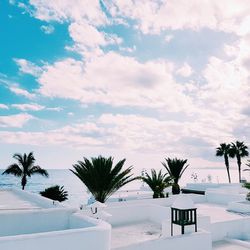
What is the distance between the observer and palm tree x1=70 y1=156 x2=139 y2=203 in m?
15.6

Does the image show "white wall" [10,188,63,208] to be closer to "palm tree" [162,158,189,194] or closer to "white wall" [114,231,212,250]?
"white wall" [114,231,212,250]

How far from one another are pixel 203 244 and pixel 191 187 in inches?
786

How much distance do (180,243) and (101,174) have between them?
6984 mm

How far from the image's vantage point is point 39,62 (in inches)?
508

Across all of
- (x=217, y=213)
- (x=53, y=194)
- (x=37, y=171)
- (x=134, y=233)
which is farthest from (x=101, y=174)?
(x=37, y=171)

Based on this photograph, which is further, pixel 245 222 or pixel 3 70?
pixel 3 70

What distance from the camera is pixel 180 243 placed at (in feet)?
31.2

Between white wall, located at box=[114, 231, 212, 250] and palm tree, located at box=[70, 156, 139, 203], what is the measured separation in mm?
6615

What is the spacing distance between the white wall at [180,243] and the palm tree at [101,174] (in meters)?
6.61

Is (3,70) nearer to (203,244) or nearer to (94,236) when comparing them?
(94,236)

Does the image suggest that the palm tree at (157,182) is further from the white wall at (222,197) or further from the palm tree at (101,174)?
the palm tree at (101,174)

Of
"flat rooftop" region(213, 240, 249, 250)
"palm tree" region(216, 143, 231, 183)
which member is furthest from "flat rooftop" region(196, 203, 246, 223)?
"palm tree" region(216, 143, 231, 183)

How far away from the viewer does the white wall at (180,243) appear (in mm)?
8898

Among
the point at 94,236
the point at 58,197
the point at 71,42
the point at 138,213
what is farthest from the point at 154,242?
the point at 58,197
